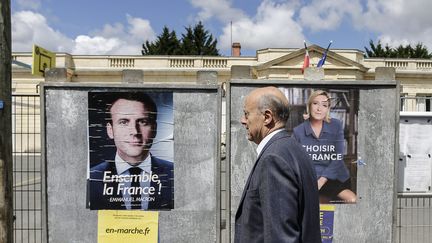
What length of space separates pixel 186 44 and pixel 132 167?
180 ft

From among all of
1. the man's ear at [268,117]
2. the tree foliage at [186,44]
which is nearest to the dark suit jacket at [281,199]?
the man's ear at [268,117]

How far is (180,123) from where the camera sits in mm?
5203

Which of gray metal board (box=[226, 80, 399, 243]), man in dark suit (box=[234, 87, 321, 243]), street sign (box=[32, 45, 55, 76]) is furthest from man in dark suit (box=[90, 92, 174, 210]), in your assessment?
street sign (box=[32, 45, 55, 76])

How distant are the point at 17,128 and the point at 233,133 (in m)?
3.38

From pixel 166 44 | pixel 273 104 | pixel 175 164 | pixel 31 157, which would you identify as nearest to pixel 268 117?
pixel 273 104

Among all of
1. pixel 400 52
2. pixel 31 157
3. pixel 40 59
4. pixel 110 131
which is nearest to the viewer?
pixel 110 131

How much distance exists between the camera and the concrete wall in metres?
5.19

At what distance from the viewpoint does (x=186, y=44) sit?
58.9m

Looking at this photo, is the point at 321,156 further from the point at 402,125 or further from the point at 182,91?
the point at 182,91

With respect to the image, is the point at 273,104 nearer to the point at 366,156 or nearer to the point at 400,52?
the point at 366,156

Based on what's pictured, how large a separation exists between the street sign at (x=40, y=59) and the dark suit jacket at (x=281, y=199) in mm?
6526

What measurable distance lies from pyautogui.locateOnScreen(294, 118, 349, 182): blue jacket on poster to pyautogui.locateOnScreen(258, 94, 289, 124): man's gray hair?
8.18 feet

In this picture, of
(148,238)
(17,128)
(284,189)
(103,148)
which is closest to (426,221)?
(148,238)

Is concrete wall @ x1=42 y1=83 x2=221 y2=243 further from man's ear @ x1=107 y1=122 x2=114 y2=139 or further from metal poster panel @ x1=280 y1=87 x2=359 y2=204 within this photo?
metal poster panel @ x1=280 y1=87 x2=359 y2=204
